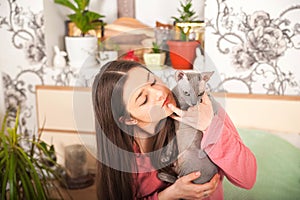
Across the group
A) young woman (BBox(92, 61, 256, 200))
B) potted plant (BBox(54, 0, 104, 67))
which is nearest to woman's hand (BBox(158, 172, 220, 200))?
young woman (BBox(92, 61, 256, 200))

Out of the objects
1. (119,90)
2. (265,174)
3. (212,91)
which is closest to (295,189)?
(265,174)

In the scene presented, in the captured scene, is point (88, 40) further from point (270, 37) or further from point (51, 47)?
point (270, 37)

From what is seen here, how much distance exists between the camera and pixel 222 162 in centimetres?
101

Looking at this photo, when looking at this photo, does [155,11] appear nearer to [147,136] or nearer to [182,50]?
[182,50]

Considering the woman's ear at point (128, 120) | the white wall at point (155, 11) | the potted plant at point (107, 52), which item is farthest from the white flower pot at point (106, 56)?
the white wall at point (155, 11)

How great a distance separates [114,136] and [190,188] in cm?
25

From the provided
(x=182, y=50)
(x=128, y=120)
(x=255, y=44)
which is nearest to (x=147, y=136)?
(x=128, y=120)

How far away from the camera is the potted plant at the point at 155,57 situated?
44.0 inches

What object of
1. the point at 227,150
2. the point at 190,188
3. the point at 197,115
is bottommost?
the point at 190,188

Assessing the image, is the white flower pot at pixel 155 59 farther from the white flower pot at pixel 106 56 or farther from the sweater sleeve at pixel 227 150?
the sweater sleeve at pixel 227 150

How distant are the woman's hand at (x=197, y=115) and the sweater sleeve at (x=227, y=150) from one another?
20mm

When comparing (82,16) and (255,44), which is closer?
(255,44)

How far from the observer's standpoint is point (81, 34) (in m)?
1.61

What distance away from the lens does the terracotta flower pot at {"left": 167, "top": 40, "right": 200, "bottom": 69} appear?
1.06 m
